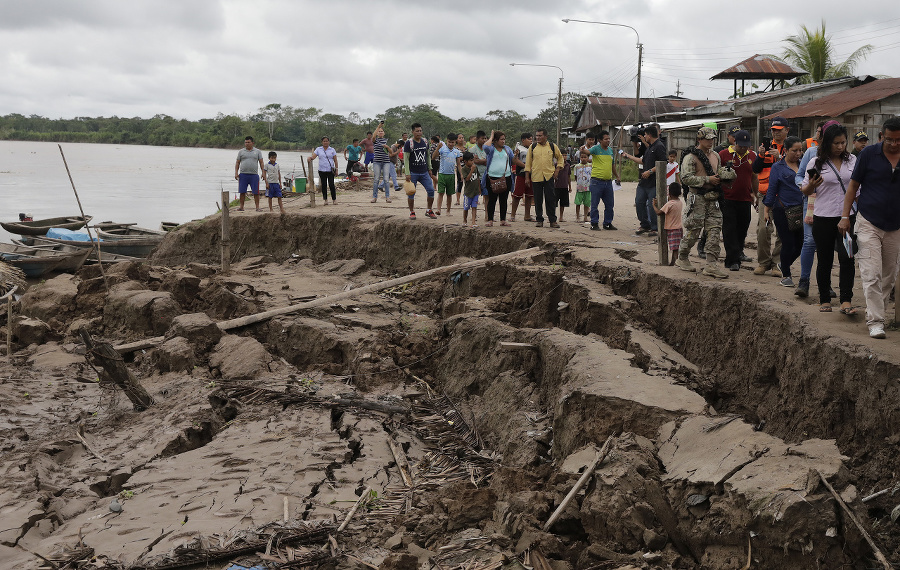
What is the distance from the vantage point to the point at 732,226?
27.8ft

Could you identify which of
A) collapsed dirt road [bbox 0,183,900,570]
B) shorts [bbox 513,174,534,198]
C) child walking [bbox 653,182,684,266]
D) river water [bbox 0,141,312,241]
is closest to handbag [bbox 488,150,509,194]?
collapsed dirt road [bbox 0,183,900,570]

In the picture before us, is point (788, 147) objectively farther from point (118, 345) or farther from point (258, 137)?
point (258, 137)

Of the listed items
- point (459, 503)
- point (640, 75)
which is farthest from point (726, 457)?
point (640, 75)

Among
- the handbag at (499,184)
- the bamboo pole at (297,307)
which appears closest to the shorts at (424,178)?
the handbag at (499,184)

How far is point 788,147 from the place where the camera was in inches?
300

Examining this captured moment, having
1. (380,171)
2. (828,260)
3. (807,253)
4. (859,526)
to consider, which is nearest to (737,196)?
(807,253)

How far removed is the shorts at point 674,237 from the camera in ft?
28.7

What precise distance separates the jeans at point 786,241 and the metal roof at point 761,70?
23.6 metres

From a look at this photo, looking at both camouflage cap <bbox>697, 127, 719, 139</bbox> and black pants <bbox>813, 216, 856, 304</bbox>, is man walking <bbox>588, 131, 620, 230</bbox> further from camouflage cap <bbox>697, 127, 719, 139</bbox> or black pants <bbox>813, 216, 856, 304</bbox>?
black pants <bbox>813, 216, 856, 304</bbox>

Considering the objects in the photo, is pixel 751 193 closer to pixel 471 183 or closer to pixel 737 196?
pixel 737 196

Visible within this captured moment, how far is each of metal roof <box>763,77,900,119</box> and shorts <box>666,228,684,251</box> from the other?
36.8ft

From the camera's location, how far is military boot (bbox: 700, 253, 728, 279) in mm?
7887

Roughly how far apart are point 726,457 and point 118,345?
9.30 metres

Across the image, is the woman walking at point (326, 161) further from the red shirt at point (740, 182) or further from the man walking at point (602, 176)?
the red shirt at point (740, 182)
